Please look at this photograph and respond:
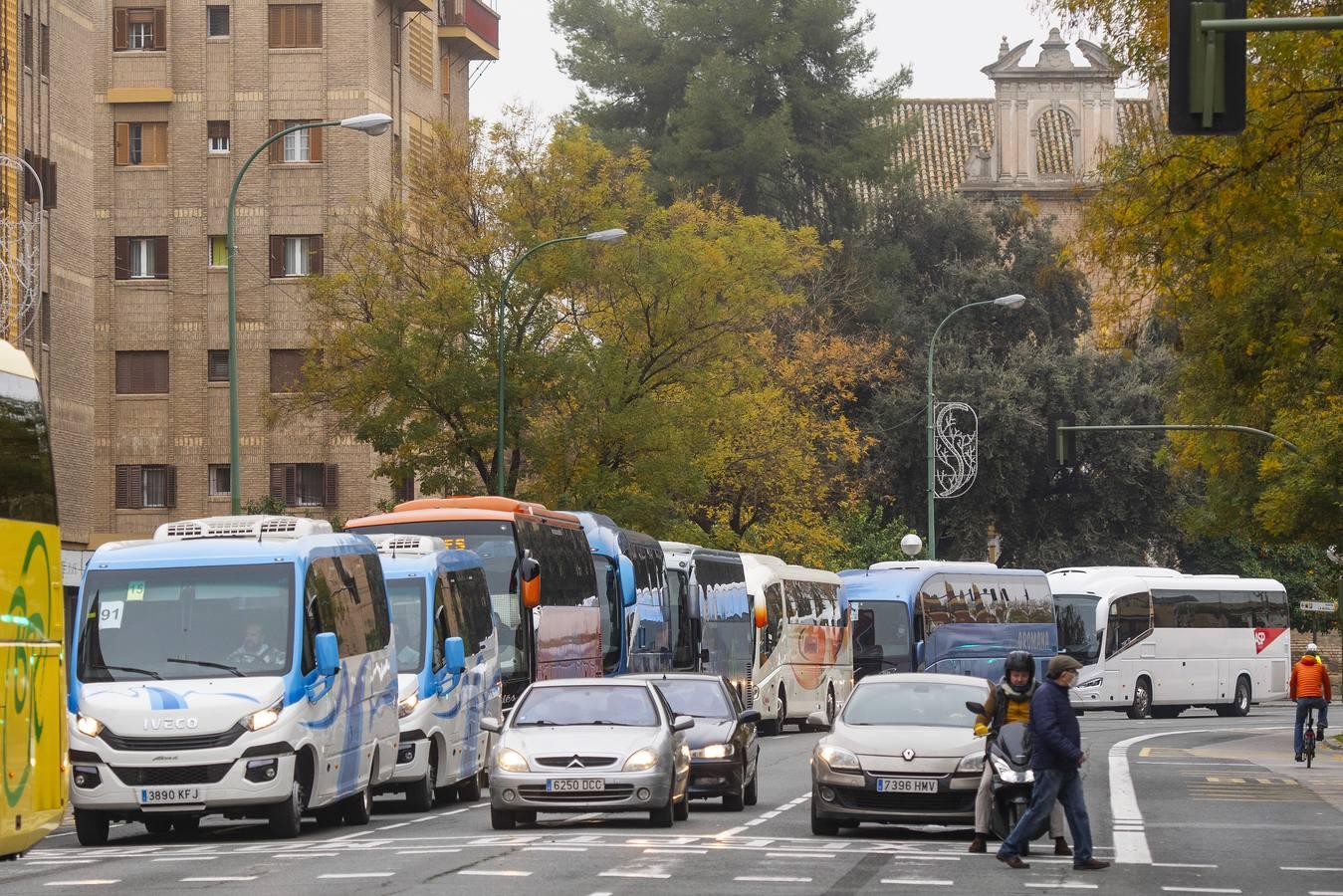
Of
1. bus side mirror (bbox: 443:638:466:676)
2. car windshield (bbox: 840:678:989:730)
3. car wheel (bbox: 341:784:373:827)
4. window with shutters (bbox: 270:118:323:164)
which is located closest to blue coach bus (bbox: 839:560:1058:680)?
window with shutters (bbox: 270:118:323:164)

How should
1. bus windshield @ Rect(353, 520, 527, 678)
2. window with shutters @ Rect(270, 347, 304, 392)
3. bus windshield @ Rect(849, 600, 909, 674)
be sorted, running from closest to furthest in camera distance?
bus windshield @ Rect(353, 520, 527, 678), bus windshield @ Rect(849, 600, 909, 674), window with shutters @ Rect(270, 347, 304, 392)

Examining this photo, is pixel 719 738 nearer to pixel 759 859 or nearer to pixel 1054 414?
pixel 759 859

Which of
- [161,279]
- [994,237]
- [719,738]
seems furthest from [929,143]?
[719,738]

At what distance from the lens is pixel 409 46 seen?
65.8m

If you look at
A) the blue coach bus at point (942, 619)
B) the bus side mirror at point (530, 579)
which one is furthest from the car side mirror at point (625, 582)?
the blue coach bus at point (942, 619)

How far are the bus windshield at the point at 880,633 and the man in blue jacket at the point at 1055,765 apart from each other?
33.6 meters

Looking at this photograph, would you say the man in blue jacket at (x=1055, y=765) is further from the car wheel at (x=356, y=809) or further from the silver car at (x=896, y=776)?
the car wheel at (x=356, y=809)

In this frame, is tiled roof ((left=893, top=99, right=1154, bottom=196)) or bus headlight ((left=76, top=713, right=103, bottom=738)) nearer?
bus headlight ((left=76, top=713, right=103, bottom=738))

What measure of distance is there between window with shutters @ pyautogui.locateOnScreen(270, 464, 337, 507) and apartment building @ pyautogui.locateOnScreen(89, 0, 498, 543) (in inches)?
2.0

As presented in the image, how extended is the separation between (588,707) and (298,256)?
43077 mm

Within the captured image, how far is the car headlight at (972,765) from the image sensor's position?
20.6 m

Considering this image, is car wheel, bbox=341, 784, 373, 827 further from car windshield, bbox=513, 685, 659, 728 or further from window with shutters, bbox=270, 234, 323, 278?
window with shutters, bbox=270, 234, 323, 278

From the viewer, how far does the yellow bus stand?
13.8 metres

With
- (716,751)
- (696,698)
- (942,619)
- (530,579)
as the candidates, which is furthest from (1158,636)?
(716,751)
